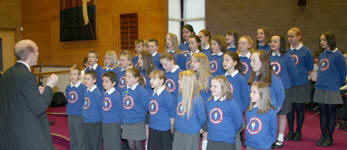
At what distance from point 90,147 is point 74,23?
19.5 ft

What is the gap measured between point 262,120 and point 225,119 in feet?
1.10

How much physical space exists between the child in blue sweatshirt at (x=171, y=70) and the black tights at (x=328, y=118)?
→ 1887mm

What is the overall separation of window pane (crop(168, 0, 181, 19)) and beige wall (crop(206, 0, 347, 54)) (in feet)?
2.74

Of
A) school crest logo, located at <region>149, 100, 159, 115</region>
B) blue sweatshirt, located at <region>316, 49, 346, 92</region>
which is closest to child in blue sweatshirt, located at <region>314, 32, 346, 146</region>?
blue sweatshirt, located at <region>316, 49, 346, 92</region>

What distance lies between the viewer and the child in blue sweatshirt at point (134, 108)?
3582mm

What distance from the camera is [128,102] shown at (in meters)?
3.60

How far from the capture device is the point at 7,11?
10484 millimetres

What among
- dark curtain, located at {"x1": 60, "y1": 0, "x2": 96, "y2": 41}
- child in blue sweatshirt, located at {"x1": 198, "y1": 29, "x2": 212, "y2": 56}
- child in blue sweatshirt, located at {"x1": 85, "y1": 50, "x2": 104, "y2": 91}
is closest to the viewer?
child in blue sweatshirt, located at {"x1": 198, "y1": 29, "x2": 212, "y2": 56}

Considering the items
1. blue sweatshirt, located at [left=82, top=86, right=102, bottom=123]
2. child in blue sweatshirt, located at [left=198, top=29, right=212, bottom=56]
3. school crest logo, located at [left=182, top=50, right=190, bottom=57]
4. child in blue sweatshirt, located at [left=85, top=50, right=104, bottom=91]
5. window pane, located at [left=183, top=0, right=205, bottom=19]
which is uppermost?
window pane, located at [left=183, top=0, right=205, bottom=19]

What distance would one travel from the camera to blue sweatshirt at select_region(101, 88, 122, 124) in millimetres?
3730

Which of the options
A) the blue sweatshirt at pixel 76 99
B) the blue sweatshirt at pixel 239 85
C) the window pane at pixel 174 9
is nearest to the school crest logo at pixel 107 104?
the blue sweatshirt at pixel 76 99

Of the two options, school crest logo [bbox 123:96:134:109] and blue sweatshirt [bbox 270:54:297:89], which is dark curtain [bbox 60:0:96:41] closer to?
school crest logo [bbox 123:96:134:109]

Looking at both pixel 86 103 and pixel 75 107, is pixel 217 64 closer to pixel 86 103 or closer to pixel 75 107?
pixel 86 103

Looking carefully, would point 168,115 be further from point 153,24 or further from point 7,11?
point 7,11
